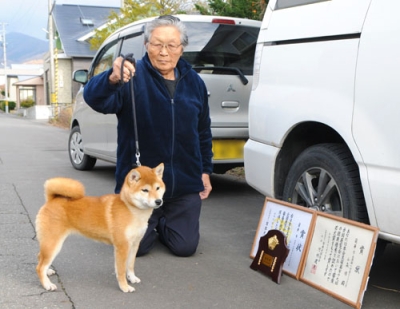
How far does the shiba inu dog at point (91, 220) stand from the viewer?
10.8 ft

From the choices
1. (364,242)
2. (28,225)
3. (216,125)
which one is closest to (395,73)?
(364,242)

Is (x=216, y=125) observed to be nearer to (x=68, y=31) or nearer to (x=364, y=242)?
(x=364, y=242)

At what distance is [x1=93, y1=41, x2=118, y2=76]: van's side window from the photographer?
7307 mm

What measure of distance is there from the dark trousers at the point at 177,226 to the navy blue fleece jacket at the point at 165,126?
0.41 feet

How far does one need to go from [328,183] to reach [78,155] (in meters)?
5.90

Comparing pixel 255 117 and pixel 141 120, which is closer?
pixel 141 120

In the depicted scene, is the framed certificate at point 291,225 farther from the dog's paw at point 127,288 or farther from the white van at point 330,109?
the dog's paw at point 127,288

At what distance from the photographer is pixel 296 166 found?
3820 millimetres

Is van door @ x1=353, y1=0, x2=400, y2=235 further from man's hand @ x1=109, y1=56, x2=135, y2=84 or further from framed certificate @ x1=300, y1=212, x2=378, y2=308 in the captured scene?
Answer: man's hand @ x1=109, y1=56, x2=135, y2=84

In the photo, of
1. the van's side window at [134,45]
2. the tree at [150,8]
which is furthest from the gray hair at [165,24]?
the tree at [150,8]

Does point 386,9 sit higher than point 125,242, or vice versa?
point 386,9

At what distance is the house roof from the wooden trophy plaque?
34.3 m

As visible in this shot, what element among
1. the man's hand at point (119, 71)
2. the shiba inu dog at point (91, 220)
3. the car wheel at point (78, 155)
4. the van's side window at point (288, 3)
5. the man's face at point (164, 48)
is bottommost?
the car wheel at point (78, 155)

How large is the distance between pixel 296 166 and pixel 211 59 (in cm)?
254
